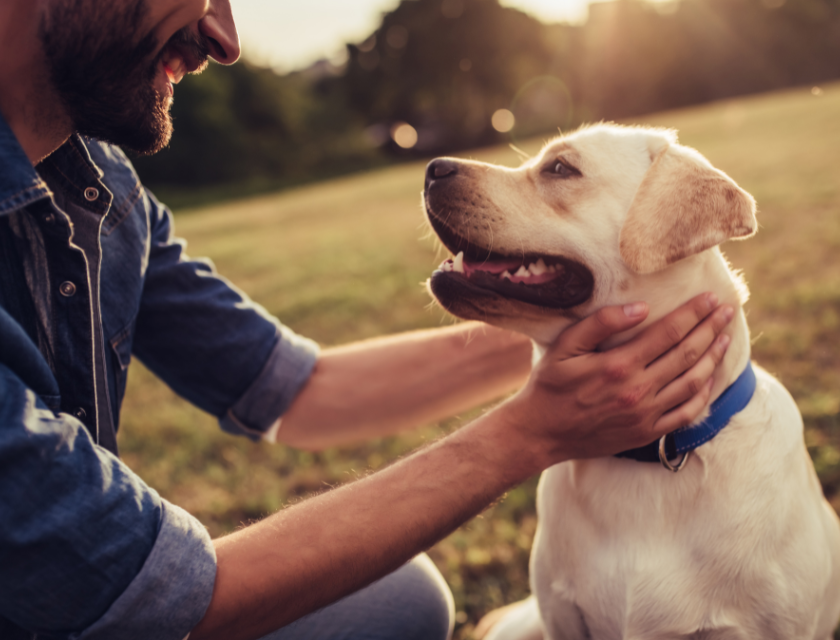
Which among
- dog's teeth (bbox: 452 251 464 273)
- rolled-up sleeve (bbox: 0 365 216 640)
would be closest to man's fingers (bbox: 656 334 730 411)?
dog's teeth (bbox: 452 251 464 273)

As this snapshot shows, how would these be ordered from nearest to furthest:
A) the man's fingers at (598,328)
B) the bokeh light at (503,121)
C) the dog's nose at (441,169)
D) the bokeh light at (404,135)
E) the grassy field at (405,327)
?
the man's fingers at (598,328), the dog's nose at (441,169), the grassy field at (405,327), the bokeh light at (503,121), the bokeh light at (404,135)

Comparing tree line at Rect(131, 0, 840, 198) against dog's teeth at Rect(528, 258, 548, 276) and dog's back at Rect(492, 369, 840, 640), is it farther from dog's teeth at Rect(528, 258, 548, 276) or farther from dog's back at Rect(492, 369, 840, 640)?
dog's back at Rect(492, 369, 840, 640)

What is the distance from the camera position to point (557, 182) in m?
2.41

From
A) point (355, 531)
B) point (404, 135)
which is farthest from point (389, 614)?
point (404, 135)

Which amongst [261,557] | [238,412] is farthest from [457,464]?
[238,412]

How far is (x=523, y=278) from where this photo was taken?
7.36ft

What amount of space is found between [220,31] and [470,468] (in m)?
1.56

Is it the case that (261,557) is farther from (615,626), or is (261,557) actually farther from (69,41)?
(69,41)

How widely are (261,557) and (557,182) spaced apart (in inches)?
63.4

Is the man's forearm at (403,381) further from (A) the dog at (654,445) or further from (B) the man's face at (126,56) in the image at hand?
(B) the man's face at (126,56)

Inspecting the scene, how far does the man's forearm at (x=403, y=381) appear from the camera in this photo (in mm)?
2756

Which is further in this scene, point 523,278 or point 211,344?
point 211,344

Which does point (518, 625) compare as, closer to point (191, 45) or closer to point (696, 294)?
point (696, 294)

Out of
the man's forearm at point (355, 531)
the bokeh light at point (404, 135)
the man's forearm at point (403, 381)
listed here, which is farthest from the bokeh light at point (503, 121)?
the man's forearm at point (355, 531)
